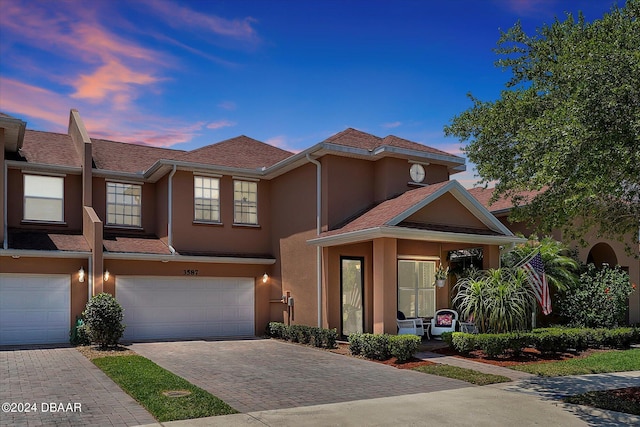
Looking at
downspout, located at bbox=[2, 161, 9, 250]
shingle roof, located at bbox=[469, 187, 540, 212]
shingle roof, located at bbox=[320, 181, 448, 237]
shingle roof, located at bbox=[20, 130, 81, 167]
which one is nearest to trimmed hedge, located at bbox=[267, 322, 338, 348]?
shingle roof, located at bbox=[320, 181, 448, 237]

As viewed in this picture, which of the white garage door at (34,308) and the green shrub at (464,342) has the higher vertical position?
the white garage door at (34,308)

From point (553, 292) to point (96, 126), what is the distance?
1854cm

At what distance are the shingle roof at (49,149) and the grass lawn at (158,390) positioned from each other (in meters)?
8.64

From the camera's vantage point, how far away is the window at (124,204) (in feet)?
66.0

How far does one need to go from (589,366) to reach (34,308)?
15.7m

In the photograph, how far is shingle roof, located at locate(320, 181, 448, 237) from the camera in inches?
601

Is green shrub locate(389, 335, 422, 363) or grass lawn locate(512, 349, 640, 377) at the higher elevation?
green shrub locate(389, 335, 422, 363)

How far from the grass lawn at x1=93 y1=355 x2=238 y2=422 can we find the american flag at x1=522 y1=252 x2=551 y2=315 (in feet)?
32.0

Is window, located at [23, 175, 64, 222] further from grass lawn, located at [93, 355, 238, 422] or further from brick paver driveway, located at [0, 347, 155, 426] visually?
grass lawn, located at [93, 355, 238, 422]

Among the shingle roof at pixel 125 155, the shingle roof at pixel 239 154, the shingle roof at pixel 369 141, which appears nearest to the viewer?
the shingle roof at pixel 369 141

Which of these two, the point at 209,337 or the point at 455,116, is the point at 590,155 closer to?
the point at 455,116

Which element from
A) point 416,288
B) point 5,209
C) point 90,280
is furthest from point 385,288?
point 5,209

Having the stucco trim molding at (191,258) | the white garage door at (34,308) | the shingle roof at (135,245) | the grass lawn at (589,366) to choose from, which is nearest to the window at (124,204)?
the shingle roof at (135,245)

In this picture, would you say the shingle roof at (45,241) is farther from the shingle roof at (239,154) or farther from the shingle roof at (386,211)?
the shingle roof at (386,211)
